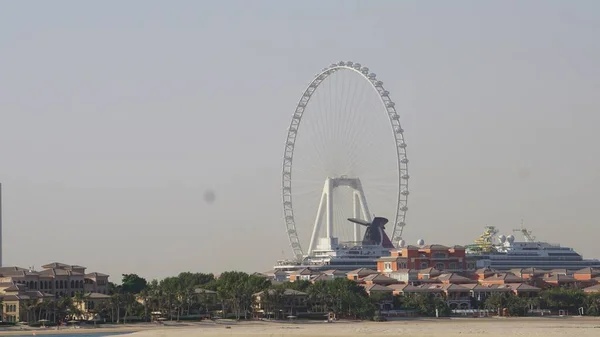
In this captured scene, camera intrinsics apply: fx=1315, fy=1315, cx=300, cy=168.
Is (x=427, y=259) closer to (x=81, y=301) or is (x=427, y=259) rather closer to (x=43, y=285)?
(x=43, y=285)

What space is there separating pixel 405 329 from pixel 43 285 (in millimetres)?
46238

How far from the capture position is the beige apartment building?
129 metres

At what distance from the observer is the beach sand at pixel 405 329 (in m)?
108

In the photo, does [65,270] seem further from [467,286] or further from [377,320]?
[467,286]

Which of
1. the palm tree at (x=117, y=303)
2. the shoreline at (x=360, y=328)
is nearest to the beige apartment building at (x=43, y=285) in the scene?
the palm tree at (x=117, y=303)

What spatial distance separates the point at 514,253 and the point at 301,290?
59553mm

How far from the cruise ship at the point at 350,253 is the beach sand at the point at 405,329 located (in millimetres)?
A: 59263

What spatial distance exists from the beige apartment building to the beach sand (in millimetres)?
19239

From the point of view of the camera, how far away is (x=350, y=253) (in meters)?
197

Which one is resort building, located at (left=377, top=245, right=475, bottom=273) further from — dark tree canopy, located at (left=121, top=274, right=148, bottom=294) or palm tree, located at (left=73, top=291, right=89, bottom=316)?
palm tree, located at (left=73, top=291, right=89, bottom=316)

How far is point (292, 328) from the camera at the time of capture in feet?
385

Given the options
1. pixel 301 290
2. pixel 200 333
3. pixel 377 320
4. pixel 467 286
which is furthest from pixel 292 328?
pixel 467 286

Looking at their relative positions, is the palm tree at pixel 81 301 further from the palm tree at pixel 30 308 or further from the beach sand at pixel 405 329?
the beach sand at pixel 405 329

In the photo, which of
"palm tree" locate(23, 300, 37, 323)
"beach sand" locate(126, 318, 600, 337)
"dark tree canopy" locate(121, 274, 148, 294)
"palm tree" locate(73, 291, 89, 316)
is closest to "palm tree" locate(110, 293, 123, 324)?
"palm tree" locate(73, 291, 89, 316)
